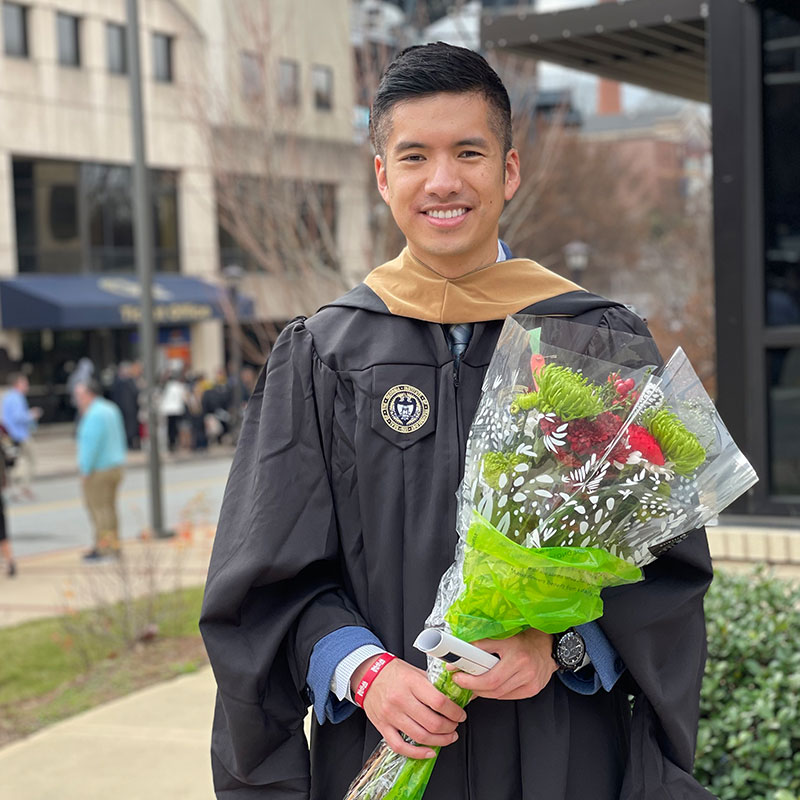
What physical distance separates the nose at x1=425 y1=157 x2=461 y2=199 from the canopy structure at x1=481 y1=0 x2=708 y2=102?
4.03m

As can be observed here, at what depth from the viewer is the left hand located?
1829mm

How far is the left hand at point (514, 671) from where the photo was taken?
1829mm

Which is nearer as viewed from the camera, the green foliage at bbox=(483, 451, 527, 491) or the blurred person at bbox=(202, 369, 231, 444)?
the green foliage at bbox=(483, 451, 527, 491)

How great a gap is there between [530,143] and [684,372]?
8.93 m

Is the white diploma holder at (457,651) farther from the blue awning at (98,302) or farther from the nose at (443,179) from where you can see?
the blue awning at (98,302)

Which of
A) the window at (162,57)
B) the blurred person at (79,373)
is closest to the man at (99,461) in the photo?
the blurred person at (79,373)

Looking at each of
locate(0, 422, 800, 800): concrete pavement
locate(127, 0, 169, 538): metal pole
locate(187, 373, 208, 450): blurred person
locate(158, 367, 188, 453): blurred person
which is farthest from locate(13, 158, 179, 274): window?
locate(0, 422, 800, 800): concrete pavement

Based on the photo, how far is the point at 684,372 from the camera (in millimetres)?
1856

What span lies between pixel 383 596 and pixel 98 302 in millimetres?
28083

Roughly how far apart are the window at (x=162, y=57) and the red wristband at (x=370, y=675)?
30.5 meters

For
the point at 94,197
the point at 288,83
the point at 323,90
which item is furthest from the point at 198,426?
the point at 288,83

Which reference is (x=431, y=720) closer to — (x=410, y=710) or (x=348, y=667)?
(x=410, y=710)

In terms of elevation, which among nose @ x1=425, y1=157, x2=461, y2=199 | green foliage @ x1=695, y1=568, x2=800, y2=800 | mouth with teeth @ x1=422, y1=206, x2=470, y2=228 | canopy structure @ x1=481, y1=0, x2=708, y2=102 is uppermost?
canopy structure @ x1=481, y1=0, x2=708, y2=102

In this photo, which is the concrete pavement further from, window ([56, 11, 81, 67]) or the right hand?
window ([56, 11, 81, 67])
